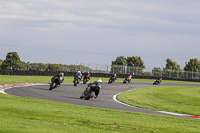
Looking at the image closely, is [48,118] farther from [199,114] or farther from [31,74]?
[31,74]

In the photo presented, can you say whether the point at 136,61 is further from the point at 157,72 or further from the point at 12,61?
the point at 157,72

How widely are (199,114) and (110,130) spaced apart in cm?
777

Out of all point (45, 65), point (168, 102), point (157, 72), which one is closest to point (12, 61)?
point (45, 65)

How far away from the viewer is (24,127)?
733 centimetres

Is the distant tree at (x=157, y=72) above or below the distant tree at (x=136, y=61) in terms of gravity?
below

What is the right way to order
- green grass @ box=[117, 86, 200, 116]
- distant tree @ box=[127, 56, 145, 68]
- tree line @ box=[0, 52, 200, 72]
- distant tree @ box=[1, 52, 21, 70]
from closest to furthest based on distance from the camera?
green grass @ box=[117, 86, 200, 116] < tree line @ box=[0, 52, 200, 72] < distant tree @ box=[1, 52, 21, 70] < distant tree @ box=[127, 56, 145, 68]

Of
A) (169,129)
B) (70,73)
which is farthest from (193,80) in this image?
(169,129)

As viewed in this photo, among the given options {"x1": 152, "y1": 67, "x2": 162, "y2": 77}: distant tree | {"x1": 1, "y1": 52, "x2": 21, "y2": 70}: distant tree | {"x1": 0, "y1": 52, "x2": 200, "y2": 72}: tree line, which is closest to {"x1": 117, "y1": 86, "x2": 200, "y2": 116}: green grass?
{"x1": 0, "y1": 52, "x2": 200, "y2": 72}: tree line

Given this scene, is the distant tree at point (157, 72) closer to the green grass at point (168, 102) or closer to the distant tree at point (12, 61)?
the distant tree at point (12, 61)

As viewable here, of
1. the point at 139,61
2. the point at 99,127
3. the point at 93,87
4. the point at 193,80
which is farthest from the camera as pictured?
the point at 139,61

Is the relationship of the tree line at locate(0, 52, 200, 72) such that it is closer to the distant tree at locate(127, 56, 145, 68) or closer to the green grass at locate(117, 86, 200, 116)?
the distant tree at locate(127, 56, 145, 68)

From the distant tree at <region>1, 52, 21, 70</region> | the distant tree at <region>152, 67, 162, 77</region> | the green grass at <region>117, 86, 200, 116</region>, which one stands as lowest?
the green grass at <region>117, 86, 200, 116</region>

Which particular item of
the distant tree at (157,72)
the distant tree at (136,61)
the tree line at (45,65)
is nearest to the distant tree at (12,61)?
the tree line at (45,65)

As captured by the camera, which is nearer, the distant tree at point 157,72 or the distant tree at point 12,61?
the distant tree at point 157,72
